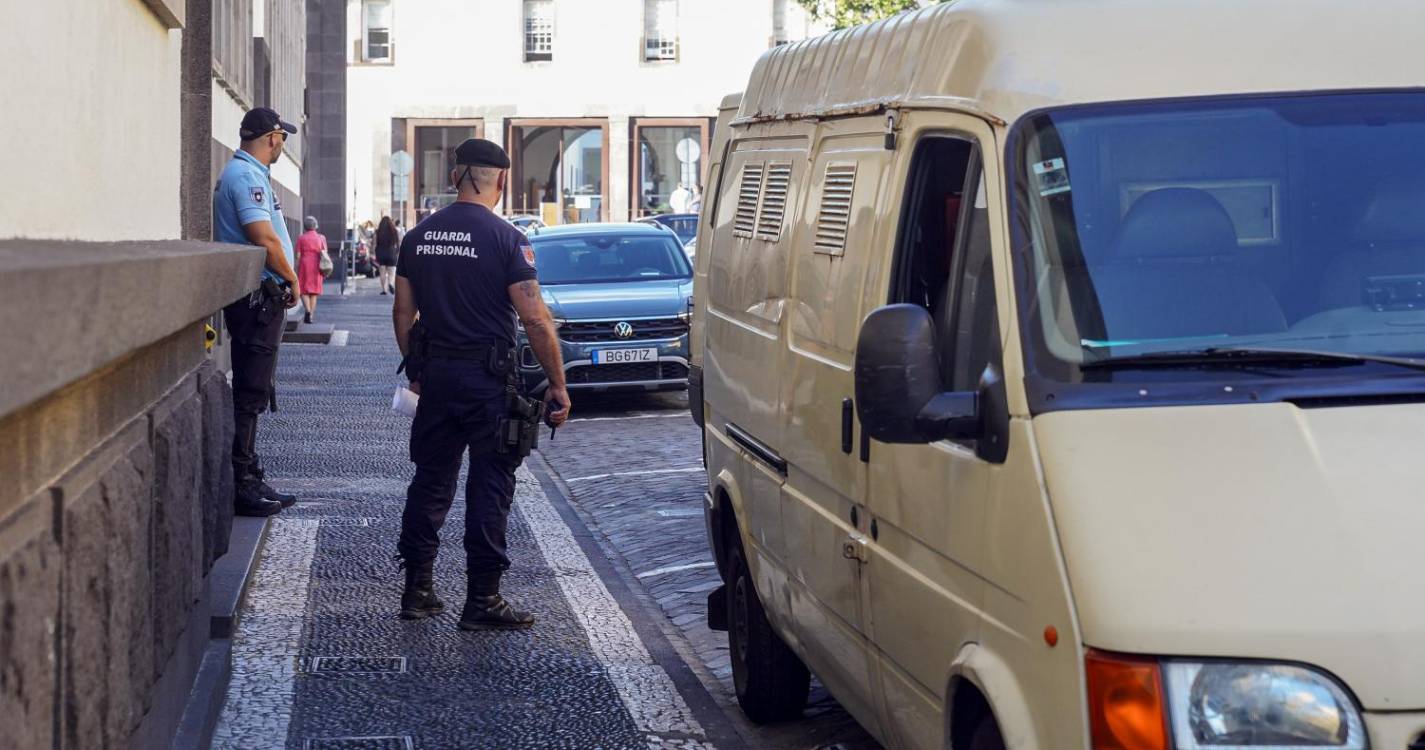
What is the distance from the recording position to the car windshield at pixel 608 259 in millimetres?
19000

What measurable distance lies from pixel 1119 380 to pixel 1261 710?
804 mm

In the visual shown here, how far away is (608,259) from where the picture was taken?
19281 mm

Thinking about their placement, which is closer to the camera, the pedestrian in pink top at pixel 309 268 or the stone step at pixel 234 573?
the stone step at pixel 234 573

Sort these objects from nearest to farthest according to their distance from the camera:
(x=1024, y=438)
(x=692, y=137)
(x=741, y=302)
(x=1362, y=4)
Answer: (x=1024, y=438) < (x=1362, y=4) < (x=741, y=302) < (x=692, y=137)

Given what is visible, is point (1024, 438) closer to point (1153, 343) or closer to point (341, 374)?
point (1153, 343)

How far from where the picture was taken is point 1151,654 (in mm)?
3410

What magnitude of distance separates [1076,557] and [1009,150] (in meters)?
1.11

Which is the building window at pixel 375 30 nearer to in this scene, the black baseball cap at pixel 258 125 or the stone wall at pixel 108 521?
the black baseball cap at pixel 258 125

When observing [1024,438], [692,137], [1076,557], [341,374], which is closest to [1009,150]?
[1024,438]

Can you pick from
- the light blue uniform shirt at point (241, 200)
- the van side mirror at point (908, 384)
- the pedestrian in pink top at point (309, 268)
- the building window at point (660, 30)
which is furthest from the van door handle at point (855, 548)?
the building window at point (660, 30)

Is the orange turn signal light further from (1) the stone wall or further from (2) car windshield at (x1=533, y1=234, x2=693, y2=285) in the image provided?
(2) car windshield at (x1=533, y1=234, x2=693, y2=285)

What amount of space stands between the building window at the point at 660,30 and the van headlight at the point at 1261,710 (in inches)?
2246

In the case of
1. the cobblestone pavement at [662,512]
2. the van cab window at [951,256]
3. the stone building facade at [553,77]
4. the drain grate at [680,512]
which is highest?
the stone building facade at [553,77]

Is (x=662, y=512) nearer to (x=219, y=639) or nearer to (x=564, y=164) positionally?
(x=219, y=639)
